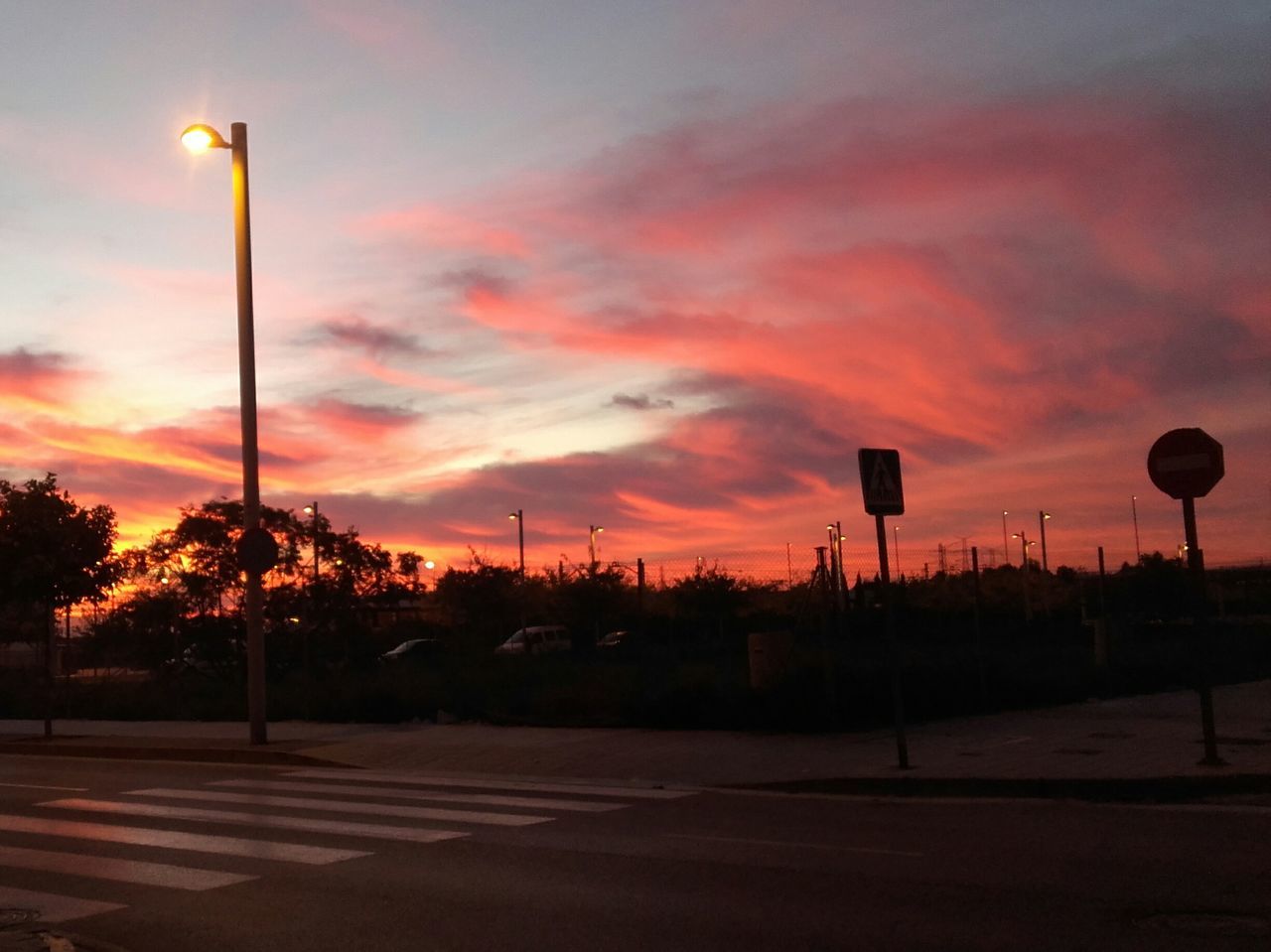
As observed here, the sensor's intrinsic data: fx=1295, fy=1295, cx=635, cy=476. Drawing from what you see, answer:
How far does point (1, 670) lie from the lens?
41469 mm

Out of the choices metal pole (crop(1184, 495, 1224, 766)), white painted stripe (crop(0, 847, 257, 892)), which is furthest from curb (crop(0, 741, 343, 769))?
metal pole (crop(1184, 495, 1224, 766))

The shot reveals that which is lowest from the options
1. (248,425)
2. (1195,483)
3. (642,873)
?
(642,873)

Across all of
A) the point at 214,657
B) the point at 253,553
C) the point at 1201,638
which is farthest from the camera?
the point at 214,657

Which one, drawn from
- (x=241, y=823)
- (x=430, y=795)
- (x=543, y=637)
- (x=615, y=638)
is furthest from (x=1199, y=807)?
(x=543, y=637)

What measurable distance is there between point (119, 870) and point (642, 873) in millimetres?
4114

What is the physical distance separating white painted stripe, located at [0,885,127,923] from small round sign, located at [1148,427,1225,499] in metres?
10.5

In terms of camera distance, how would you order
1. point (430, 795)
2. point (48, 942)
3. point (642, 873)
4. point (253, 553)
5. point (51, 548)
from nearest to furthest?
1. point (48, 942)
2. point (642, 873)
3. point (430, 795)
4. point (253, 553)
5. point (51, 548)

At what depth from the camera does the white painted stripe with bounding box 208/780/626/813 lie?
12.8 meters

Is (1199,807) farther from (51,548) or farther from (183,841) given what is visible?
(51,548)

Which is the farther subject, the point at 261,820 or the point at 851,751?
the point at 851,751

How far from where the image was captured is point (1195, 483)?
13281 millimetres

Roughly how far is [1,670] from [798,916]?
131 ft

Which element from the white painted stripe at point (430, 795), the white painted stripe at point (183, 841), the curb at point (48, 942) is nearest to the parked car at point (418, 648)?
the white painted stripe at point (430, 795)

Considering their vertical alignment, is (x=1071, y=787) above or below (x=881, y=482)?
below
